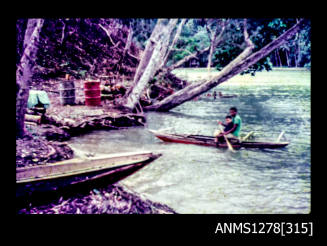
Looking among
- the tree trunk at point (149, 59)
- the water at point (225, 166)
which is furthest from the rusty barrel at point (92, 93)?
the water at point (225, 166)

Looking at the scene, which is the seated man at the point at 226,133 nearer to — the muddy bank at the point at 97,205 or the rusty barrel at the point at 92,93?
the muddy bank at the point at 97,205

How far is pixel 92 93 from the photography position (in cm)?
673

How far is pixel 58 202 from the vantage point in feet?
10.8

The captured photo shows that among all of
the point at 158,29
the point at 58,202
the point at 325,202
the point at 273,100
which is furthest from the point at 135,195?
the point at 273,100

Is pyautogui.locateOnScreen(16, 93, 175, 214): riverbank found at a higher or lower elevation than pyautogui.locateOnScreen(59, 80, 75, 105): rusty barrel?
lower

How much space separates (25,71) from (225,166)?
3.46 metres

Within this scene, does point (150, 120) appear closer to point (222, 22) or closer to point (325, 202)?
point (222, 22)

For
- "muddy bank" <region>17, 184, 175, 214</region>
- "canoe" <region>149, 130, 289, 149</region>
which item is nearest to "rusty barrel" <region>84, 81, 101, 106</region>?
"canoe" <region>149, 130, 289, 149</region>

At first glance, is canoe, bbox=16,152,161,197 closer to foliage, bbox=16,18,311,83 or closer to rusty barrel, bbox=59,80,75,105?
foliage, bbox=16,18,311,83

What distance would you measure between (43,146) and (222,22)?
19.5ft

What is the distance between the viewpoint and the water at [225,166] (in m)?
3.90

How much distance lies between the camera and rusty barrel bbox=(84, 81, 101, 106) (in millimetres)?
6554

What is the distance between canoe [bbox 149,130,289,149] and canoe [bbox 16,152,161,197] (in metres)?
2.22
